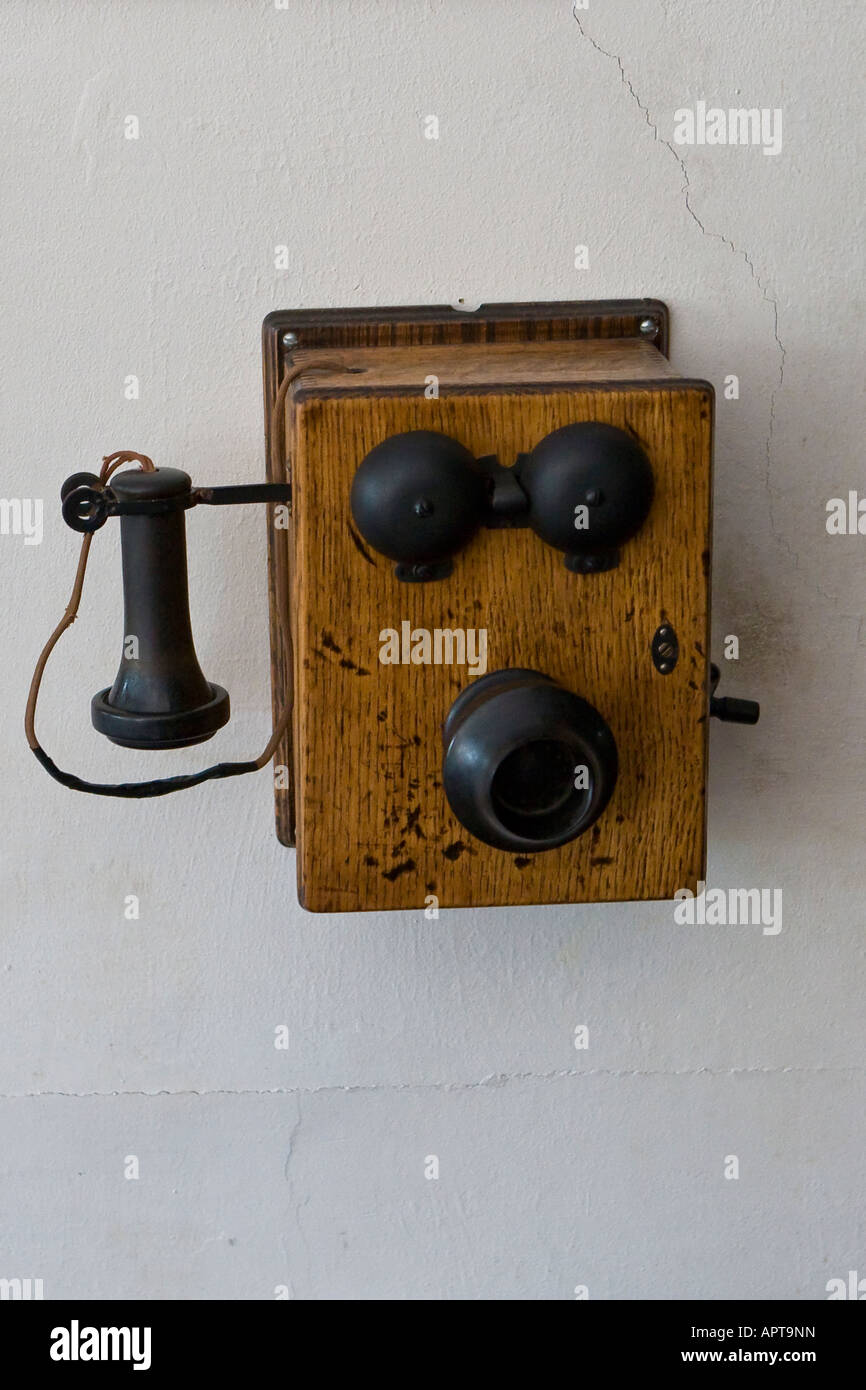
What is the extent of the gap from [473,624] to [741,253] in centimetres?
42

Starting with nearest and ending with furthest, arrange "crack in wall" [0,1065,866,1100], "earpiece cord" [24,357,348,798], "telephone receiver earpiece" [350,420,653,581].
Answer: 1. "telephone receiver earpiece" [350,420,653,581]
2. "earpiece cord" [24,357,348,798]
3. "crack in wall" [0,1065,866,1100]

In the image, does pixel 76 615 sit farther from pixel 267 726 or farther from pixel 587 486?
pixel 587 486

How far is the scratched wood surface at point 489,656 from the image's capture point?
2.83 feet

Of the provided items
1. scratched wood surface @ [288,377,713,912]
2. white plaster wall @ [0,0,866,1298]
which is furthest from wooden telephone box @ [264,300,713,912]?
white plaster wall @ [0,0,866,1298]

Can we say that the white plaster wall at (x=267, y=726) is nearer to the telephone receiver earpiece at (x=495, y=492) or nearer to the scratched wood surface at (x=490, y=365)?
the scratched wood surface at (x=490, y=365)

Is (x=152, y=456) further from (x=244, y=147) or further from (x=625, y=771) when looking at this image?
(x=625, y=771)

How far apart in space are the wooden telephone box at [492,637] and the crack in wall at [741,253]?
0.16 meters

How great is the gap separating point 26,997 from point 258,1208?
313mm

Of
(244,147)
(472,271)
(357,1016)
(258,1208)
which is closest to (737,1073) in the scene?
(357,1016)

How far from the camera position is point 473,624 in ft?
2.93

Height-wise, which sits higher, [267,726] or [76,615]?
[76,615]

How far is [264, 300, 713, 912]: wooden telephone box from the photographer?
2.83ft

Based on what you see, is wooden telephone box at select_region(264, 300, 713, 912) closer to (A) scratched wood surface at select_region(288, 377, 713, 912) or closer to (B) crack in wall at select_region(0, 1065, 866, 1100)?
(A) scratched wood surface at select_region(288, 377, 713, 912)

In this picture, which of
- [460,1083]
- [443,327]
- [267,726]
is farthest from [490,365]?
[460,1083]
